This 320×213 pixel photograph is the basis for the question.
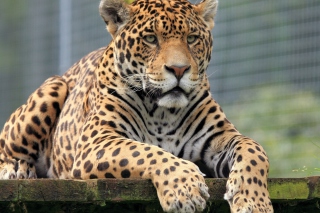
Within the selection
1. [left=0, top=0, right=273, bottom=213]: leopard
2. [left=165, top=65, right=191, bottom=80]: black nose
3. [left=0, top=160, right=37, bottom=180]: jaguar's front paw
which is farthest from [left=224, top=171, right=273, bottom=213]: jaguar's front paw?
[left=0, top=160, right=37, bottom=180]: jaguar's front paw

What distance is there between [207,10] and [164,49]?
80 cm

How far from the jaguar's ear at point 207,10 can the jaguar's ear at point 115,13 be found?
1.82 ft

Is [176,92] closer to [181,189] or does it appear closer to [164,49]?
[164,49]

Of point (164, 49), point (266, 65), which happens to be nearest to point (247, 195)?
point (164, 49)

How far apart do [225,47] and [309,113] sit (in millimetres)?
2076

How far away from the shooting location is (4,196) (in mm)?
6367

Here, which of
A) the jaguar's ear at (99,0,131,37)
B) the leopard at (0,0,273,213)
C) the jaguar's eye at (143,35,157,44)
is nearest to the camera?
the leopard at (0,0,273,213)

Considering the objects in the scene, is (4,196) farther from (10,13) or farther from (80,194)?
(10,13)

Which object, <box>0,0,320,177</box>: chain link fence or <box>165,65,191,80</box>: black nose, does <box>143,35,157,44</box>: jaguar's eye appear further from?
<box>0,0,320,177</box>: chain link fence

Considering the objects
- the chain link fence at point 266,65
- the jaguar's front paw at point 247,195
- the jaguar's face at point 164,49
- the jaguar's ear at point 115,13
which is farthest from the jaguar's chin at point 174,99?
the chain link fence at point 266,65

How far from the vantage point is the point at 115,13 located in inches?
335

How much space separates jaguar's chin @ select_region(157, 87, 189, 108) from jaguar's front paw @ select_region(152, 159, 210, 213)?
44.6 inches

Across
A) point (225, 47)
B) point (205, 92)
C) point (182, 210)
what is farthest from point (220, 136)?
point (225, 47)

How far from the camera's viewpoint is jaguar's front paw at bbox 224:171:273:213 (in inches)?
260
